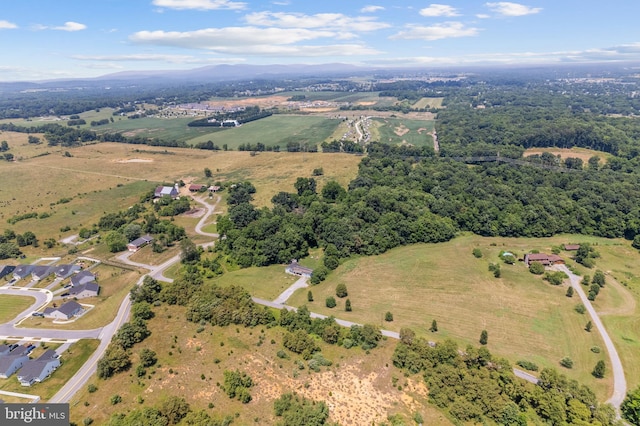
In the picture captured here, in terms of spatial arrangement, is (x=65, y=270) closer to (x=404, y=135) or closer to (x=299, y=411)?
(x=299, y=411)

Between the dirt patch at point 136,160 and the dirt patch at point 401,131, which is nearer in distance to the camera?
the dirt patch at point 136,160

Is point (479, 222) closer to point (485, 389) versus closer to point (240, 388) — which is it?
point (485, 389)

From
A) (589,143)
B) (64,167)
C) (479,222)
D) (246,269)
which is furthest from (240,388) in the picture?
(589,143)

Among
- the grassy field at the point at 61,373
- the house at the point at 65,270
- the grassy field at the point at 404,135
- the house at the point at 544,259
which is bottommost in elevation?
the grassy field at the point at 61,373

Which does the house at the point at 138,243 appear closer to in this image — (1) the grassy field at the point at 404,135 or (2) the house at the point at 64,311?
(2) the house at the point at 64,311

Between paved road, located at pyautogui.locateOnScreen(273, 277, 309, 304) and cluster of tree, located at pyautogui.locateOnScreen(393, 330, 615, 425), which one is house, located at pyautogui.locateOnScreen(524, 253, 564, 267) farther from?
paved road, located at pyautogui.locateOnScreen(273, 277, 309, 304)

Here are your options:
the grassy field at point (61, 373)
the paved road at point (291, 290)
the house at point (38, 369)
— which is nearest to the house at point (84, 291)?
the grassy field at point (61, 373)

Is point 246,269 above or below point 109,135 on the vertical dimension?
→ below

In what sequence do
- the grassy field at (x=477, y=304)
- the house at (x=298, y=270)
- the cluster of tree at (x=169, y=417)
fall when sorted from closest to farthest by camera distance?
the cluster of tree at (x=169, y=417) < the grassy field at (x=477, y=304) < the house at (x=298, y=270)
